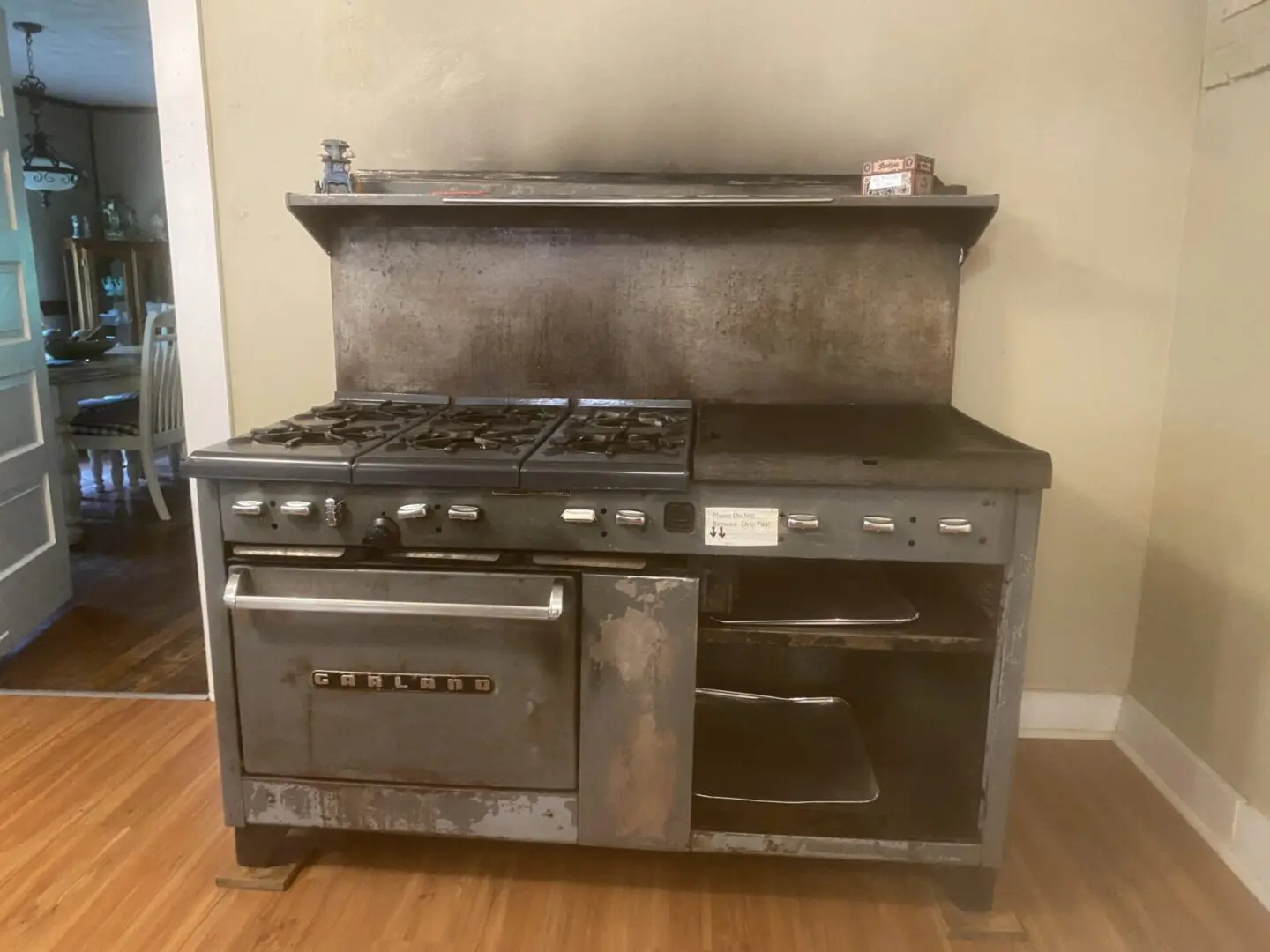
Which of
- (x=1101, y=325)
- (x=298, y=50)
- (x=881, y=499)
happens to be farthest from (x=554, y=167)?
(x=1101, y=325)

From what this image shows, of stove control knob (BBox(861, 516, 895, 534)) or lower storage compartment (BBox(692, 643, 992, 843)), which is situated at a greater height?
stove control knob (BBox(861, 516, 895, 534))

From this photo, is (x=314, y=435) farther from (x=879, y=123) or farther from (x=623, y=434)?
(x=879, y=123)

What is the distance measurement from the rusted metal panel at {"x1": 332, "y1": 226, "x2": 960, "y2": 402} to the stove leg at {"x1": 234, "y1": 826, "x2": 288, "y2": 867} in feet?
3.15

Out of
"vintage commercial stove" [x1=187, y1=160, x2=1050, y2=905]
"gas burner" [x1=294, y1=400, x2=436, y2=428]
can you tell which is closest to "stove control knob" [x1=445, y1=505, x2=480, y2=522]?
"vintage commercial stove" [x1=187, y1=160, x2=1050, y2=905]

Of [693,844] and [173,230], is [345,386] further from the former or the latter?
[693,844]

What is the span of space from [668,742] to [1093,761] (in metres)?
1.20

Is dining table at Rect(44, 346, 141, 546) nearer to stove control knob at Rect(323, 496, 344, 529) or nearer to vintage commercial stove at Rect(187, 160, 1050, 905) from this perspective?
vintage commercial stove at Rect(187, 160, 1050, 905)

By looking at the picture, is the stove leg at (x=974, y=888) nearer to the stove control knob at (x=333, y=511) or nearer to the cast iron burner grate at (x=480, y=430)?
the cast iron burner grate at (x=480, y=430)

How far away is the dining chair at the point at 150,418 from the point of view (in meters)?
4.09

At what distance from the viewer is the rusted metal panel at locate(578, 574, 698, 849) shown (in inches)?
58.1

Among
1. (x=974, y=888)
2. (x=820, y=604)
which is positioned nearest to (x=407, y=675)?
(x=820, y=604)

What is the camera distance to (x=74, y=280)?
6.58m

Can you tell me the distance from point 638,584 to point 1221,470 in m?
1.25

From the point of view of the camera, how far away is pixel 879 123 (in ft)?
6.43
